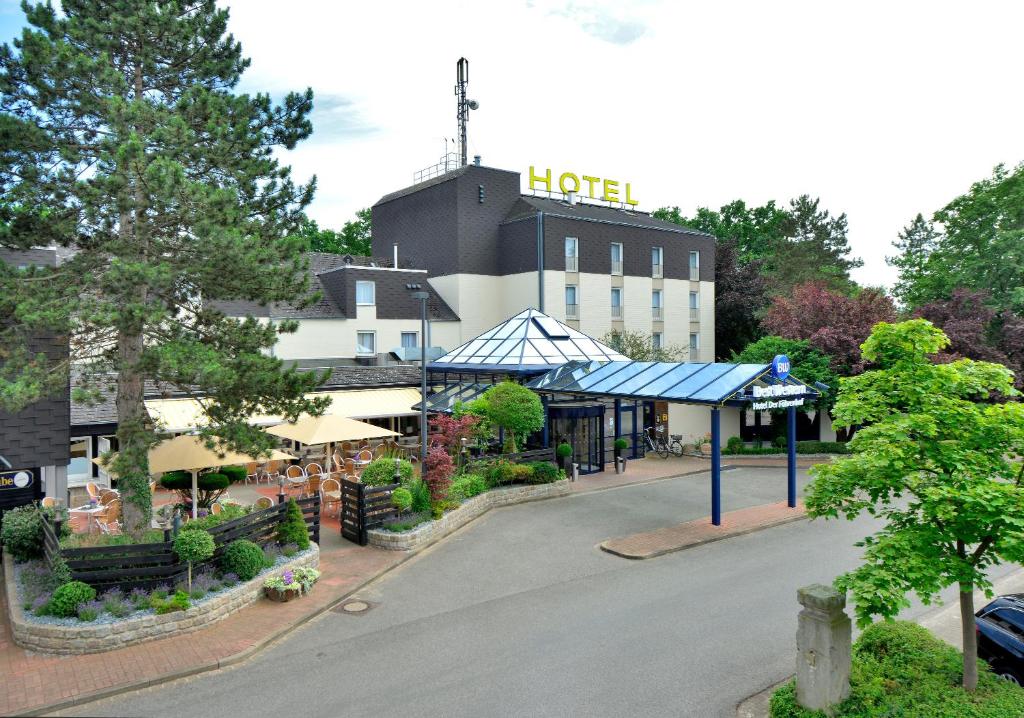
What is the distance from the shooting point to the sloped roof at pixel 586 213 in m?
36.4

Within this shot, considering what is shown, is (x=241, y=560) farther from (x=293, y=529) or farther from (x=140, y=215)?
(x=140, y=215)

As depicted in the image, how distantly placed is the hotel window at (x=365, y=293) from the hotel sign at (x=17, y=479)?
1845 centimetres

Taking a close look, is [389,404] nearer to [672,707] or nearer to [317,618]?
[317,618]

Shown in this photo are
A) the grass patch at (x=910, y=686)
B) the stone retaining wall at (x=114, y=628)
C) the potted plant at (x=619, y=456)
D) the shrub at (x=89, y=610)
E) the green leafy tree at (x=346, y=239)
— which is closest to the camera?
the grass patch at (x=910, y=686)

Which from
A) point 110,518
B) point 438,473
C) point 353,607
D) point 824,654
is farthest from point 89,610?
point 824,654

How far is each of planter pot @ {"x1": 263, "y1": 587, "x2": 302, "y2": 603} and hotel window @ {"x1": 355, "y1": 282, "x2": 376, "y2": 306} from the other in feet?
70.4

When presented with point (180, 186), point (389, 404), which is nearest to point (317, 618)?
point (180, 186)

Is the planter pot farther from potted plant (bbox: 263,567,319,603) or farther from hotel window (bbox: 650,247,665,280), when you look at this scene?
hotel window (bbox: 650,247,665,280)

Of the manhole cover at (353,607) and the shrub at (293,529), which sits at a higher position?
the shrub at (293,529)

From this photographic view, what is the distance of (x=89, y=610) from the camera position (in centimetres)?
991

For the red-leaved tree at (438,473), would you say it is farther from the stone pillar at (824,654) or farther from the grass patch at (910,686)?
the stone pillar at (824,654)

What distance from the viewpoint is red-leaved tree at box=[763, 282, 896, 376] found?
2831 cm

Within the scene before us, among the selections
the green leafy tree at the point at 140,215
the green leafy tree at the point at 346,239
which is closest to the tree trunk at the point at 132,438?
the green leafy tree at the point at 140,215

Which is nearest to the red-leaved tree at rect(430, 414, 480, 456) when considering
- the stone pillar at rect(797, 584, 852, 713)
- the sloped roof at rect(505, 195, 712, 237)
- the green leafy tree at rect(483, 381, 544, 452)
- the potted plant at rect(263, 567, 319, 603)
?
the green leafy tree at rect(483, 381, 544, 452)
